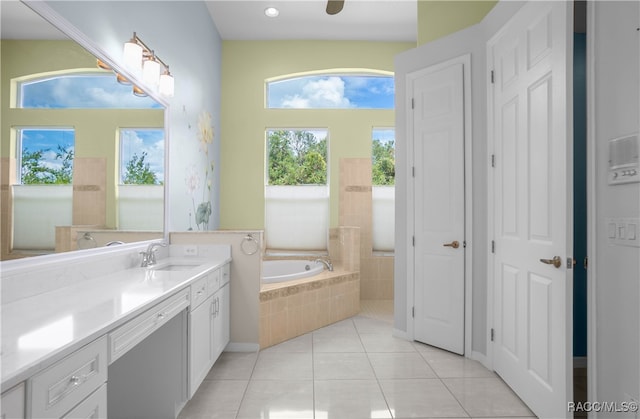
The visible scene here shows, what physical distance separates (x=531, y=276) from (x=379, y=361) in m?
1.30

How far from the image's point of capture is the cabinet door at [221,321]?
255 cm

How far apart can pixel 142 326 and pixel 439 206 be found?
238 cm

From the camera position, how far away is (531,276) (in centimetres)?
208

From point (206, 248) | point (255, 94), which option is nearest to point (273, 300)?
point (206, 248)

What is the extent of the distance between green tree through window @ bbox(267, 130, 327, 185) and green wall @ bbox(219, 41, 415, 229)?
0.13 m

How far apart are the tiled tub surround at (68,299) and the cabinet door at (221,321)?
445 mm

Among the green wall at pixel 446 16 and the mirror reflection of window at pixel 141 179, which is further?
the green wall at pixel 446 16

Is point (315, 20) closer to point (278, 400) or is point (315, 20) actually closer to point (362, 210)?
point (362, 210)

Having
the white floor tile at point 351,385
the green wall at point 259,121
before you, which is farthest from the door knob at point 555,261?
the green wall at point 259,121

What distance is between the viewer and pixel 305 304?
346 centimetres

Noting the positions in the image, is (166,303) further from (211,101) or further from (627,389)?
(211,101)

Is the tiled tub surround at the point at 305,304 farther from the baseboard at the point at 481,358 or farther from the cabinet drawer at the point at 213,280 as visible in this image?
the baseboard at the point at 481,358

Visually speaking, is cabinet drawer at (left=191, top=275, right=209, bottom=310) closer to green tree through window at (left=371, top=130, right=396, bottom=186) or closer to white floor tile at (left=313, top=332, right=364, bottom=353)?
white floor tile at (left=313, top=332, right=364, bottom=353)

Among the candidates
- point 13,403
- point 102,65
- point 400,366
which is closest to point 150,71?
point 102,65
